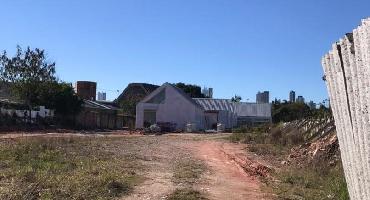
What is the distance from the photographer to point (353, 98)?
4.84 m

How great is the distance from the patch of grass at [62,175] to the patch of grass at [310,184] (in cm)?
339

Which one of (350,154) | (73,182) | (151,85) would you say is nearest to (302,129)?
(73,182)

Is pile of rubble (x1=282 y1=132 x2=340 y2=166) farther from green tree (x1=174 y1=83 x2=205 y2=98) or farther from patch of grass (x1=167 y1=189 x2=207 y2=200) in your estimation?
green tree (x1=174 y1=83 x2=205 y2=98)

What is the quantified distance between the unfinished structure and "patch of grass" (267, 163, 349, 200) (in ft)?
14.0

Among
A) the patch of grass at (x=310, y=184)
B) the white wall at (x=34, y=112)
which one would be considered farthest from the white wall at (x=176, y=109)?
the patch of grass at (x=310, y=184)

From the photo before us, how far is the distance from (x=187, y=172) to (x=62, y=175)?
3608 mm

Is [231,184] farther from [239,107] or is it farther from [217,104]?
[239,107]

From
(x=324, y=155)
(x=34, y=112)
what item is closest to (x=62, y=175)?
(x=324, y=155)

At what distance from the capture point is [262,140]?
34406 mm

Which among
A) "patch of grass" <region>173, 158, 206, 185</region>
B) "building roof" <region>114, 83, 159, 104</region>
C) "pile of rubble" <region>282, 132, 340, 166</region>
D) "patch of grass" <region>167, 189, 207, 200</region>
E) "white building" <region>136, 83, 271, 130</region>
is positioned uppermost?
"building roof" <region>114, 83, 159, 104</region>

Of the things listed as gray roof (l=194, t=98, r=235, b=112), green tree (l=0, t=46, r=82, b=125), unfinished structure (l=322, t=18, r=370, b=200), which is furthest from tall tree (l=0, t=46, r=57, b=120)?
unfinished structure (l=322, t=18, r=370, b=200)

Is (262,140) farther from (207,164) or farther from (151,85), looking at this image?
(151,85)

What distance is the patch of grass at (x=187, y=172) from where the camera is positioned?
13.9 m

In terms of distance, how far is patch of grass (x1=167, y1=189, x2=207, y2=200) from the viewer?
11227mm
